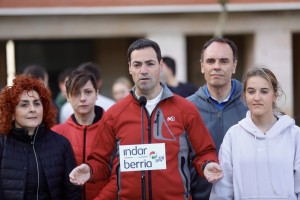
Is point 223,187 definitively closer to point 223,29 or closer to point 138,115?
point 138,115

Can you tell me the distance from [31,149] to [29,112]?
11.8 inches

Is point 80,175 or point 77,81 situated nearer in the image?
point 80,175

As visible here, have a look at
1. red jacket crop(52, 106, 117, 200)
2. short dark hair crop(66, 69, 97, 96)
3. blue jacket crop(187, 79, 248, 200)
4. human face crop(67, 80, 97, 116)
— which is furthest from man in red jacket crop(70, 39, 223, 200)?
short dark hair crop(66, 69, 97, 96)

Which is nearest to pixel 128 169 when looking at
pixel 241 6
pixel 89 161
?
A: pixel 89 161

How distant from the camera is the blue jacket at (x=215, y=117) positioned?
17.7 ft

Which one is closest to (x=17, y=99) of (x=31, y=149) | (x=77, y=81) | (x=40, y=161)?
(x=31, y=149)

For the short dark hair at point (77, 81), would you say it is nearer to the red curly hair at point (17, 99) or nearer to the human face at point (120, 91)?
the red curly hair at point (17, 99)

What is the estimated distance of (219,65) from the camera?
5.41 metres

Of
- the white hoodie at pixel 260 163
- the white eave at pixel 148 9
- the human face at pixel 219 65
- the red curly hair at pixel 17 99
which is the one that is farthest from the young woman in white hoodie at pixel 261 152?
the white eave at pixel 148 9

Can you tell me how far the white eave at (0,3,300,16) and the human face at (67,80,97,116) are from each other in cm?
1096

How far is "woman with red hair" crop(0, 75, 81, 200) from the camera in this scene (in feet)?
16.4

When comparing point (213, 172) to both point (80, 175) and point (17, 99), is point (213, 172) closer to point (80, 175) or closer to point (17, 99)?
point (80, 175)

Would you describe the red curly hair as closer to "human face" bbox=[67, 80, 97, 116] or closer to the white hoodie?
"human face" bbox=[67, 80, 97, 116]

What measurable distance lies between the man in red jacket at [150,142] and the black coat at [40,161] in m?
0.37
